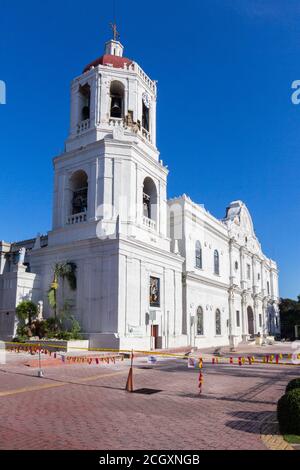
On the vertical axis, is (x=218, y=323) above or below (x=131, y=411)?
above

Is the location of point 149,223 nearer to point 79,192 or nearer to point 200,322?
point 79,192

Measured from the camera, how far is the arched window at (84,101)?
33594mm

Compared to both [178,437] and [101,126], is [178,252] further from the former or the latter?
[178,437]

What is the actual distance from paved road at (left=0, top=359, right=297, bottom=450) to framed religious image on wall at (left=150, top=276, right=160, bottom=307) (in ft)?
41.9

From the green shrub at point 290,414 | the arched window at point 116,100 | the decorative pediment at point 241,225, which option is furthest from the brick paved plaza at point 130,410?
the decorative pediment at point 241,225

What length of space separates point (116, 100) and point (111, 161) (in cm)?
633

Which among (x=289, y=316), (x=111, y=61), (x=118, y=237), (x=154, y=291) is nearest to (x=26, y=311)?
(x=118, y=237)

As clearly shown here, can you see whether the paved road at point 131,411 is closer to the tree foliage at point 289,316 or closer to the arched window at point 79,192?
the arched window at point 79,192

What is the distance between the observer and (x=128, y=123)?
1259 inches

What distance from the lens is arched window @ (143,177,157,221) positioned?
3356 centimetres

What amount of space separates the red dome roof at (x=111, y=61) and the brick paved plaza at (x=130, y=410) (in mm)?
25005

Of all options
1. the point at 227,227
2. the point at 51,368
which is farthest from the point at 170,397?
the point at 227,227

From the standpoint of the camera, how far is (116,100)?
109 feet
